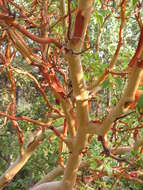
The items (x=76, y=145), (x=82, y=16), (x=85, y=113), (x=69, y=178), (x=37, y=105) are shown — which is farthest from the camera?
(x=37, y=105)

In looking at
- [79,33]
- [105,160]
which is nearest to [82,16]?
[79,33]

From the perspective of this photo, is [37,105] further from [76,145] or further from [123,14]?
[123,14]

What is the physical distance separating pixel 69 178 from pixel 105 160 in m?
0.33

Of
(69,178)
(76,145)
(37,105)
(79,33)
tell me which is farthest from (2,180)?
(37,105)

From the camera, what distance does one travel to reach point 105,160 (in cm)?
188

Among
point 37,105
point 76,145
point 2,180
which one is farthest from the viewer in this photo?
point 37,105

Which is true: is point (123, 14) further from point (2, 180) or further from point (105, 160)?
point (2, 180)

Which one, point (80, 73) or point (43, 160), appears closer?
point (80, 73)

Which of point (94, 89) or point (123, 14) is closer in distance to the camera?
point (123, 14)

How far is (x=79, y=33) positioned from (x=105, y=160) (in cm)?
101

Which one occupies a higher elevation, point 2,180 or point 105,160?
point 105,160

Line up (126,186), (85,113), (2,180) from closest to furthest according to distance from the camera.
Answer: (85,113), (2,180), (126,186)


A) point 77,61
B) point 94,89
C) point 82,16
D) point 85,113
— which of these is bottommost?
point 85,113

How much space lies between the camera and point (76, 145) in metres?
1.79
